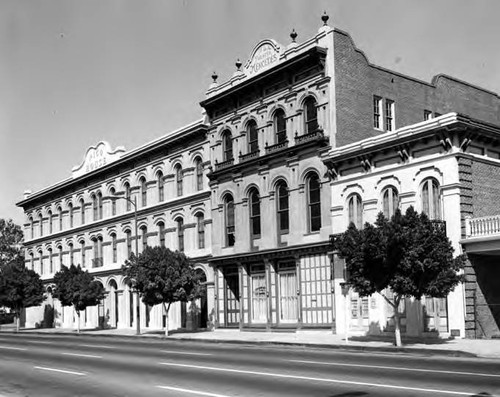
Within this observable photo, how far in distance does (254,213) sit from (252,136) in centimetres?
434

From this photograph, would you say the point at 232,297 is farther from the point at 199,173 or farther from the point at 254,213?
the point at 199,173

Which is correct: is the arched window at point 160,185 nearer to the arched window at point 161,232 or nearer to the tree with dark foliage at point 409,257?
the arched window at point 161,232

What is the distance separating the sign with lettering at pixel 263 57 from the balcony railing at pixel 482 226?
14692 mm

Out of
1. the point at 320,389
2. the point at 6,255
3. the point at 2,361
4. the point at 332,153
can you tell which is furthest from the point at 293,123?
the point at 6,255

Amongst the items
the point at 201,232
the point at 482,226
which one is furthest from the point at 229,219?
the point at 482,226

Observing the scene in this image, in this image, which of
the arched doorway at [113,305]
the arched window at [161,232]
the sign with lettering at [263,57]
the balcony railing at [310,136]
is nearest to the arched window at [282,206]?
the balcony railing at [310,136]

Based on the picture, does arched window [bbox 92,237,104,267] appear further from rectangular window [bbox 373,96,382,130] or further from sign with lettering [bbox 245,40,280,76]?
rectangular window [bbox 373,96,382,130]

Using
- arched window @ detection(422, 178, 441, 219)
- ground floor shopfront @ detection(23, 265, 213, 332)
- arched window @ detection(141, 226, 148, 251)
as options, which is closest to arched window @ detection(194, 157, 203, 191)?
ground floor shopfront @ detection(23, 265, 213, 332)

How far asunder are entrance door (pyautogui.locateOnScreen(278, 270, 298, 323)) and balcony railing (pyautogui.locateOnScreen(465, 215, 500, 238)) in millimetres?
10819

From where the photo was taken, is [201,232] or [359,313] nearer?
[359,313]

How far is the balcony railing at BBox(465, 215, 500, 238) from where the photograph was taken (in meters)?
26.0

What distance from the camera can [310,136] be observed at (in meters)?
34.2

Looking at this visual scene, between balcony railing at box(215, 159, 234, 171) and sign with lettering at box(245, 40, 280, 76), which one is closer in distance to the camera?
sign with lettering at box(245, 40, 280, 76)

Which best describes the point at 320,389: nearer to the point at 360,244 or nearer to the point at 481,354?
the point at 481,354
